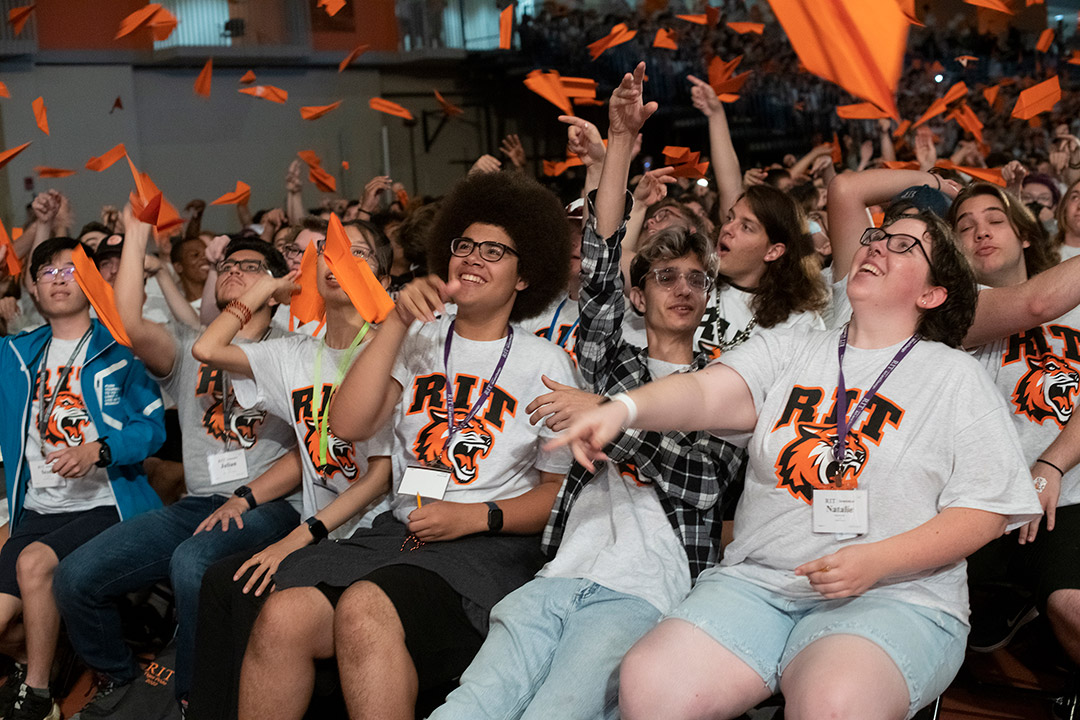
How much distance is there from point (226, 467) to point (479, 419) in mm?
1052

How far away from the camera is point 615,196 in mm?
2402

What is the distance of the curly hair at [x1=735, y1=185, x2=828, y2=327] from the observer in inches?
114

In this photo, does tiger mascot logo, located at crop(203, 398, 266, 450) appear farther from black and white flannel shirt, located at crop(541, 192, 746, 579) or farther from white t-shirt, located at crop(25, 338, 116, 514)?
black and white flannel shirt, located at crop(541, 192, 746, 579)

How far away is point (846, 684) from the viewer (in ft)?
5.58

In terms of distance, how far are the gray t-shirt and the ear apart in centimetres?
160

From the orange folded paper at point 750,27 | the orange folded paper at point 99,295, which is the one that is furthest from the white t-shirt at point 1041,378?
the orange folded paper at point 750,27

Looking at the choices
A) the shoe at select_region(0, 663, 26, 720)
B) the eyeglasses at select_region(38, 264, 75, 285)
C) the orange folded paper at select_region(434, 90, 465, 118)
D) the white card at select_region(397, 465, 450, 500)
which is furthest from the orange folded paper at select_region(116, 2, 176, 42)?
the white card at select_region(397, 465, 450, 500)

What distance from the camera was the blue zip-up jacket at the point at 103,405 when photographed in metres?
3.23

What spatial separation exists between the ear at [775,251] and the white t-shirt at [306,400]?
49.8 inches

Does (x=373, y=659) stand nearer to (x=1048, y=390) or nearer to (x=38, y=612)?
(x=38, y=612)

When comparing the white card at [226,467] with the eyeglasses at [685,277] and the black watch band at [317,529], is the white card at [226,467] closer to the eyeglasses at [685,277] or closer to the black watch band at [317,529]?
the black watch band at [317,529]

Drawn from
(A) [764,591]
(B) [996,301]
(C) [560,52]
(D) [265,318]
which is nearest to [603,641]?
(A) [764,591]

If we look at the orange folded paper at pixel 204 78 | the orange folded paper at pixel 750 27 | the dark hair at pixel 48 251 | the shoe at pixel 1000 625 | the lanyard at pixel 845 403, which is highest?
the orange folded paper at pixel 750 27

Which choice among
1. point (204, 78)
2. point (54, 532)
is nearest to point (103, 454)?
point (54, 532)
